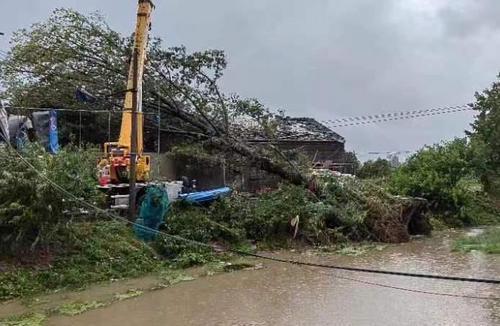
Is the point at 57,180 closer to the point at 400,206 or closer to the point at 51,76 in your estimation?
the point at 51,76

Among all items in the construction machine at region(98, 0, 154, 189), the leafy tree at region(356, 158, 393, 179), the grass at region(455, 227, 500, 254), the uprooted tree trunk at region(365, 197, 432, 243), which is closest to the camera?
the construction machine at region(98, 0, 154, 189)

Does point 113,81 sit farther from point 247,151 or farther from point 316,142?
point 316,142

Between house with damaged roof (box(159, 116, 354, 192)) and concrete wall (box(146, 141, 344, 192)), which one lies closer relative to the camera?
concrete wall (box(146, 141, 344, 192))

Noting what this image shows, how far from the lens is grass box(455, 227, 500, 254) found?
1476 centimetres

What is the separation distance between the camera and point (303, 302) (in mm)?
9664

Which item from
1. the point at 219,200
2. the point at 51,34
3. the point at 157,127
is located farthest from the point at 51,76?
the point at 219,200

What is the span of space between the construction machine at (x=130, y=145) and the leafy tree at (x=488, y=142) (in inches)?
582

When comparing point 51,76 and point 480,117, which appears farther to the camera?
point 480,117

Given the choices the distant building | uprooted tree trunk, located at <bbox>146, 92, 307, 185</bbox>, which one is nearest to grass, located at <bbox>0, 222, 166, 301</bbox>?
uprooted tree trunk, located at <bbox>146, 92, 307, 185</bbox>

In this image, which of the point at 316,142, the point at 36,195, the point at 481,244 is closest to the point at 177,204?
the point at 36,195

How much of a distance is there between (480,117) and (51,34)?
20784mm

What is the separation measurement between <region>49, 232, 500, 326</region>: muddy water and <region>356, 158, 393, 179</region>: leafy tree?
589 inches

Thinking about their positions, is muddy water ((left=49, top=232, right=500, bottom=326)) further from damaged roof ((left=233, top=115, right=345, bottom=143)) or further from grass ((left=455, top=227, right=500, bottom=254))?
damaged roof ((left=233, top=115, right=345, bottom=143))

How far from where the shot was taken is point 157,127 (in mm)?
19969
